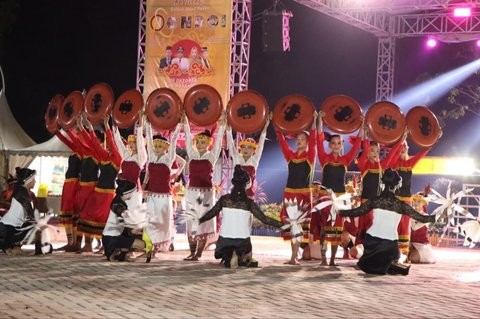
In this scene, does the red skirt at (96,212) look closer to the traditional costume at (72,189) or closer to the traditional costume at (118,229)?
the traditional costume at (72,189)

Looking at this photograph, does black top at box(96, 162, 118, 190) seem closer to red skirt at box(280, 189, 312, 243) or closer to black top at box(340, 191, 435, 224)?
red skirt at box(280, 189, 312, 243)

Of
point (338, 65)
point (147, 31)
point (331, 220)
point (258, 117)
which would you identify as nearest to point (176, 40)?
point (147, 31)

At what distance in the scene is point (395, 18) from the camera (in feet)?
64.6

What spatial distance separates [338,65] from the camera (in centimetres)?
2384

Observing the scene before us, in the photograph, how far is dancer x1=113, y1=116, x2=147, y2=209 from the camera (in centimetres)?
1012

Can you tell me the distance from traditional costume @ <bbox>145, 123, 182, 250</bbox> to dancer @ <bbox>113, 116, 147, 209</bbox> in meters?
0.11

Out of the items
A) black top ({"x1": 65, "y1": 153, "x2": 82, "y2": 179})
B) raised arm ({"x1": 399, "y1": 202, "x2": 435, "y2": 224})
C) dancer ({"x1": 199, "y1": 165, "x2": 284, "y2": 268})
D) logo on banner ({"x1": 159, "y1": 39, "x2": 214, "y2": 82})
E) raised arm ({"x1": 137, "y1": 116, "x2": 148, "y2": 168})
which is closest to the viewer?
raised arm ({"x1": 399, "y1": 202, "x2": 435, "y2": 224})

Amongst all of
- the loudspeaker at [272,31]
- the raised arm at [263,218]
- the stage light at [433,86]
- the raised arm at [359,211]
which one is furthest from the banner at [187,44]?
the stage light at [433,86]

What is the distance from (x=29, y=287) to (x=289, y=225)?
3139 millimetres

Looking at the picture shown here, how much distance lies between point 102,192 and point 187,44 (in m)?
5.96

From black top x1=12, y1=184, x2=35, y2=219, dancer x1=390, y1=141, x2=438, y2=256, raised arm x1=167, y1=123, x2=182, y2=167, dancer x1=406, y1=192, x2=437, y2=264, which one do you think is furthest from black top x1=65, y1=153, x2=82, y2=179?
dancer x1=406, y1=192, x2=437, y2=264

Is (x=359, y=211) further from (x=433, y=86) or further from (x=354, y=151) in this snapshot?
(x=433, y=86)

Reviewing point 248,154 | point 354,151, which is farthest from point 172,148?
point 354,151

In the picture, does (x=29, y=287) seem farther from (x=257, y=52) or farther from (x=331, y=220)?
(x=257, y=52)
